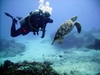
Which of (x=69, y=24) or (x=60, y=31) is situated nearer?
(x=60, y=31)

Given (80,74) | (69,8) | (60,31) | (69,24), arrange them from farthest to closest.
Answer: (69,8), (80,74), (69,24), (60,31)

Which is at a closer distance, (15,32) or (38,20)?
(38,20)

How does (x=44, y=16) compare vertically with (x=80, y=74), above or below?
above

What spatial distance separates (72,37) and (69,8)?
176673mm

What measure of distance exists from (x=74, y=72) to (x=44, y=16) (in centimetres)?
493

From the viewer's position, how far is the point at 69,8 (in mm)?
186875

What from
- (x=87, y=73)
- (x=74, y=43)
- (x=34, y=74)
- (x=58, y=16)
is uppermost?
(x=58, y=16)

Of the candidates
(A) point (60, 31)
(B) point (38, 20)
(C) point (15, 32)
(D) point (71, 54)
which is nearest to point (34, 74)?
(A) point (60, 31)

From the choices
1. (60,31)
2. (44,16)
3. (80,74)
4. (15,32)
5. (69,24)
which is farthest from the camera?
(80,74)

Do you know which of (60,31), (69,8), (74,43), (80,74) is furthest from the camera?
(69,8)

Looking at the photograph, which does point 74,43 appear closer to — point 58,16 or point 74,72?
point 74,72

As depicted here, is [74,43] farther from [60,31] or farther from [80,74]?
[60,31]

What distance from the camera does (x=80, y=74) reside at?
8.19 metres

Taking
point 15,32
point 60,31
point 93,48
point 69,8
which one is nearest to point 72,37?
point 93,48
